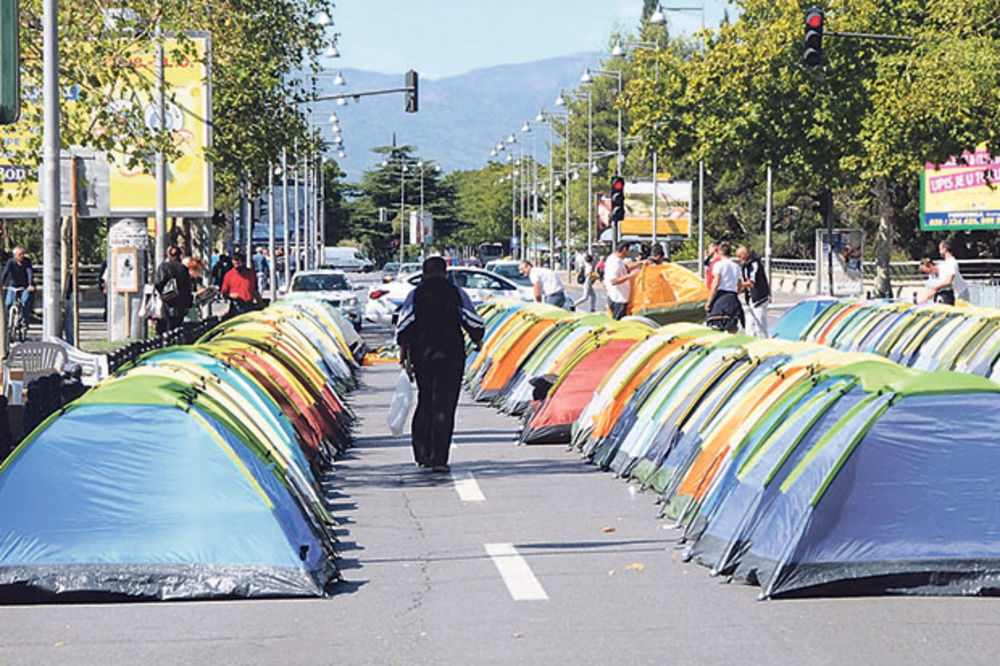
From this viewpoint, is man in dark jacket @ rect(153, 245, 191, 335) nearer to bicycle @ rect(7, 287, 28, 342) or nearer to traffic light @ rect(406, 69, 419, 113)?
bicycle @ rect(7, 287, 28, 342)

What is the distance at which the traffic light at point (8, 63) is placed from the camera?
6.49 metres

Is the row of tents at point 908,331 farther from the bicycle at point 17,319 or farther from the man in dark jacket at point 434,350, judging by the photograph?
the bicycle at point 17,319

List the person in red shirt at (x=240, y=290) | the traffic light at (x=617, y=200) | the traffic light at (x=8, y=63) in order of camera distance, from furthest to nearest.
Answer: the traffic light at (x=617, y=200) < the person in red shirt at (x=240, y=290) < the traffic light at (x=8, y=63)

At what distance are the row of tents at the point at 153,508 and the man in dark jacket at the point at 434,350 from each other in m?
3.75

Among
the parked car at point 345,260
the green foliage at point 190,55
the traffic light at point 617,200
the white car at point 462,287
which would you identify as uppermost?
the green foliage at point 190,55

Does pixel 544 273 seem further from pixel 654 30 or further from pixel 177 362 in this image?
pixel 654 30

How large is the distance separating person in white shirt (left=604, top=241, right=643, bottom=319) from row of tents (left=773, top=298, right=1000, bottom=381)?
8.89ft

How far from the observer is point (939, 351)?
68.6ft

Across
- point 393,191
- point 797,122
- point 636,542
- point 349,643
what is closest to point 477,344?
point 636,542

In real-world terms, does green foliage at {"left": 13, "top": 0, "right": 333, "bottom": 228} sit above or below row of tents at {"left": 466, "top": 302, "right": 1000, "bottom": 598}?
above

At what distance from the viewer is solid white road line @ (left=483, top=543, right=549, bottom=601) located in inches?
371

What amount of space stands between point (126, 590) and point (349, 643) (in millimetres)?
1858

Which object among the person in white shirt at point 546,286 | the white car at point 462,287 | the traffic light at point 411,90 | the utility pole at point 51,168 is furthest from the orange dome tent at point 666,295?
the utility pole at point 51,168

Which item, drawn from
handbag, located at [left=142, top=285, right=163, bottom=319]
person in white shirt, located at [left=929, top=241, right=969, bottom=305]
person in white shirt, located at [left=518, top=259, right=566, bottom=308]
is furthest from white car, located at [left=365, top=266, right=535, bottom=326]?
person in white shirt, located at [left=929, top=241, right=969, bottom=305]
